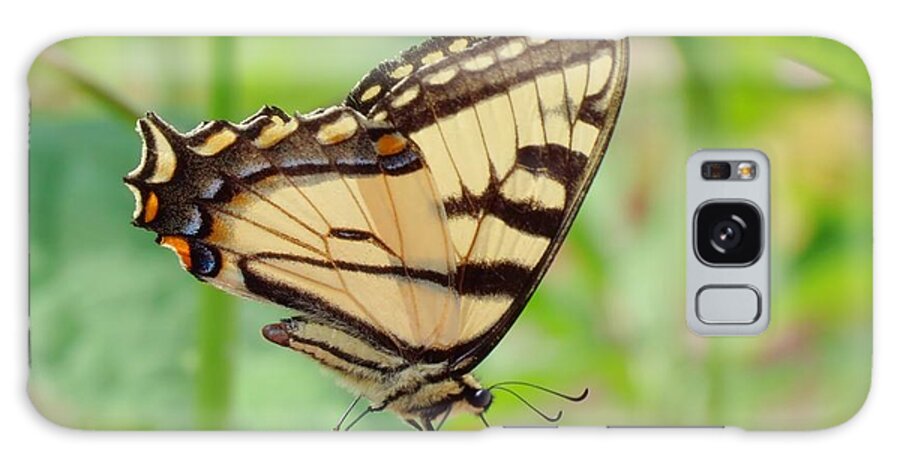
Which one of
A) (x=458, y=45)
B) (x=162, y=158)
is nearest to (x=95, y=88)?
(x=162, y=158)

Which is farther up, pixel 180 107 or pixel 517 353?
pixel 180 107

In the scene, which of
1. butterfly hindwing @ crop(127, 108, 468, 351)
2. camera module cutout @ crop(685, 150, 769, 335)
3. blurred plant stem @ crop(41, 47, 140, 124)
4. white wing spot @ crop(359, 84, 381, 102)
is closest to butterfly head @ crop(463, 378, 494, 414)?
butterfly hindwing @ crop(127, 108, 468, 351)

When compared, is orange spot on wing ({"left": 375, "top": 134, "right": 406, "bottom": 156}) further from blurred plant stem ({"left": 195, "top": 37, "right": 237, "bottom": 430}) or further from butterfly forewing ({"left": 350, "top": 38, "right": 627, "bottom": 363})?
blurred plant stem ({"left": 195, "top": 37, "right": 237, "bottom": 430})

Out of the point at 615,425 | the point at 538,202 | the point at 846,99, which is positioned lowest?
the point at 615,425

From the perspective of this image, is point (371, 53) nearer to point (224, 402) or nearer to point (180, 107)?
point (180, 107)

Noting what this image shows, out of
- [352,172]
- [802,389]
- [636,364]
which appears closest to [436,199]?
[352,172]

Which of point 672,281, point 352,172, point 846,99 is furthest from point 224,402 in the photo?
point 846,99
